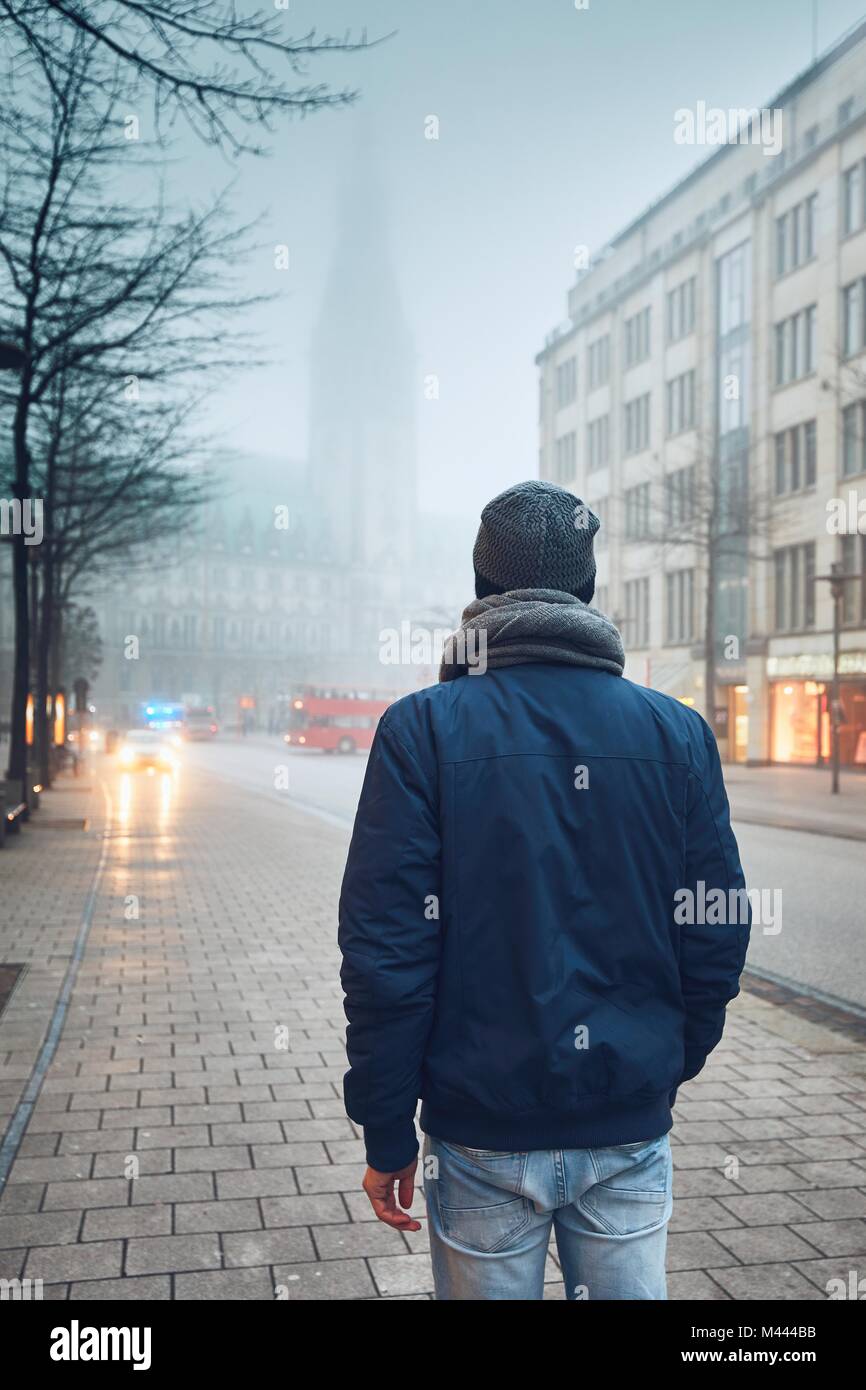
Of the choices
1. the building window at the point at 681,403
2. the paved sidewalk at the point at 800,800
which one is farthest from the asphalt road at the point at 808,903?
the building window at the point at 681,403

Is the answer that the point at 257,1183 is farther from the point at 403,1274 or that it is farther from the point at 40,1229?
the point at 403,1274

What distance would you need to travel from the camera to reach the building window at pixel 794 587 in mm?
37656

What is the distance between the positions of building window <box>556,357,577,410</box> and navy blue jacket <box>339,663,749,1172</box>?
5787 centimetres

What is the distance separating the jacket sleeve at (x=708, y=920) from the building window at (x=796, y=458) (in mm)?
37107

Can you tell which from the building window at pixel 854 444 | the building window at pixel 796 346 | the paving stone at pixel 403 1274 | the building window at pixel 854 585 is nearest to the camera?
the paving stone at pixel 403 1274

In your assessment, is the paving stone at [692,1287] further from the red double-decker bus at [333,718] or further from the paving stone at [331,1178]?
the red double-decker bus at [333,718]

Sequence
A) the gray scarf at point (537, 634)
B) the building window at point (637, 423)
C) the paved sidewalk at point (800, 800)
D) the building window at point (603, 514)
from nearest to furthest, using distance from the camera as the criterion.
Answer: the gray scarf at point (537, 634)
the paved sidewalk at point (800, 800)
the building window at point (637, 423)
the building window at point (603, 514)

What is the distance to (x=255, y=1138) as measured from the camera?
493 centimetres

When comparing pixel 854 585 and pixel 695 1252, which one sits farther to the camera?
pixel 854 585

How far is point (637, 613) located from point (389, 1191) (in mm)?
50171

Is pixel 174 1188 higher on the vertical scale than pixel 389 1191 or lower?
lower

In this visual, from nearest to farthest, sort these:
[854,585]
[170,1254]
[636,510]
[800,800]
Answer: [170,1254] → [800,800] → [854,585] → [636,510]

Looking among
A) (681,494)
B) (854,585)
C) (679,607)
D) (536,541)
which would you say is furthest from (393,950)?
(679,607)

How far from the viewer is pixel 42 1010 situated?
6910mm
